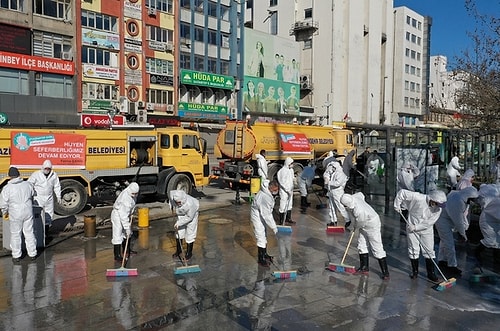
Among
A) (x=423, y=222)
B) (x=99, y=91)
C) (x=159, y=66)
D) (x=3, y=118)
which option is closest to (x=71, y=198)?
(x=423, y=222)

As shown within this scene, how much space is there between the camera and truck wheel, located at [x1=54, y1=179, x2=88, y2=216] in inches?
494

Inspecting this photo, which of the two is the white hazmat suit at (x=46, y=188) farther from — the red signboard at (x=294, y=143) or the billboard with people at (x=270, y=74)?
the billboard with people at (x=270, y=74)

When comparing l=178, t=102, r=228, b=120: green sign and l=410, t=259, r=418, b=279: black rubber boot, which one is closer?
l=410, t=259, r=418, b=279: black rubber boot

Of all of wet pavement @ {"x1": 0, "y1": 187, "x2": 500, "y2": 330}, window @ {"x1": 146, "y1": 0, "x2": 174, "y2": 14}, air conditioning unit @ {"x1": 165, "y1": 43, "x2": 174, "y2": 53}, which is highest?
window @ {"x1": 146, "y1": 0, "x2": 174, "y2": 14}

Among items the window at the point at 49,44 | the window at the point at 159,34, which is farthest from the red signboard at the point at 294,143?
the window at the point at 159,34

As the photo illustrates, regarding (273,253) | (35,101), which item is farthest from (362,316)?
(35,101)

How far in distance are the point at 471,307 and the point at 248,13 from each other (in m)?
64.1

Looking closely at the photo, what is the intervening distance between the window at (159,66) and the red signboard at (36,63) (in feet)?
23.3

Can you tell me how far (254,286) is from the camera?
720 centimetres

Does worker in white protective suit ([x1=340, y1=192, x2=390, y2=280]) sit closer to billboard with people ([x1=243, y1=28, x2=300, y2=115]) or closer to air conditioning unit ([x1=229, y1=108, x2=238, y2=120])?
air conditioning unit ([x1=229, y1=108, x2=238, y2=120])

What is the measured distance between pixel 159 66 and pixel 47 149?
27.2 m

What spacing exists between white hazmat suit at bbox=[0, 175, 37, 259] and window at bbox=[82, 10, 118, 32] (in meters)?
27.7

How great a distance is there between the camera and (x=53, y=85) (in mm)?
30922

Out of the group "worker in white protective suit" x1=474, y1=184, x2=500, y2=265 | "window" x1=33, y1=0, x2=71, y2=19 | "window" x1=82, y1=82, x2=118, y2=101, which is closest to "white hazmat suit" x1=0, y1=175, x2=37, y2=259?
"worker in white protective suit" x1=474, y1=184, x2=500, y2=265
